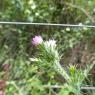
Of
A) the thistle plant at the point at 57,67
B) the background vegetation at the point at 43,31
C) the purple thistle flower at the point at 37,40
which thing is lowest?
the background vegetation at the point at 43,31

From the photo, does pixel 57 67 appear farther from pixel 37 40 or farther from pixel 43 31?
pixel 43 31

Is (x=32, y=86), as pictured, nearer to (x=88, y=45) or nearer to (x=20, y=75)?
(x=20, y=75)

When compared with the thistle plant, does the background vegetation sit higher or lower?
lower

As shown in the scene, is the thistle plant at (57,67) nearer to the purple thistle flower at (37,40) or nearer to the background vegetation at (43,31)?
the purple thistle flower at (37,40)

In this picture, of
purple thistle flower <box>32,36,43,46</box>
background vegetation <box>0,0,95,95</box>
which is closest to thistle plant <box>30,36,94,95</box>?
purple thistle flower <box>32,36,43,46</box>

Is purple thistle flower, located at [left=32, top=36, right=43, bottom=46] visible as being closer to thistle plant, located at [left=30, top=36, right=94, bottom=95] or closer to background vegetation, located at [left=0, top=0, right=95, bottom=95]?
thistle plant, located at [left=30, top=36, right=94, bottom=95]

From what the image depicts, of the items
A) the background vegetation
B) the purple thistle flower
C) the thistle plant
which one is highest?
the purple thistle flower

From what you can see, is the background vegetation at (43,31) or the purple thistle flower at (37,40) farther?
the background vegetation at (43,31)

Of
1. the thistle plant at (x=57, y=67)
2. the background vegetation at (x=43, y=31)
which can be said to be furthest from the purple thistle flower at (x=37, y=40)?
the background vegetation at (x=43, y=31)

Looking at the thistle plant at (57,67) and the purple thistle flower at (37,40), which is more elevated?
the purple thistle flower at (37,40)

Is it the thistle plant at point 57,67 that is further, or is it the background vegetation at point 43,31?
the background vegetation at point 43,31
